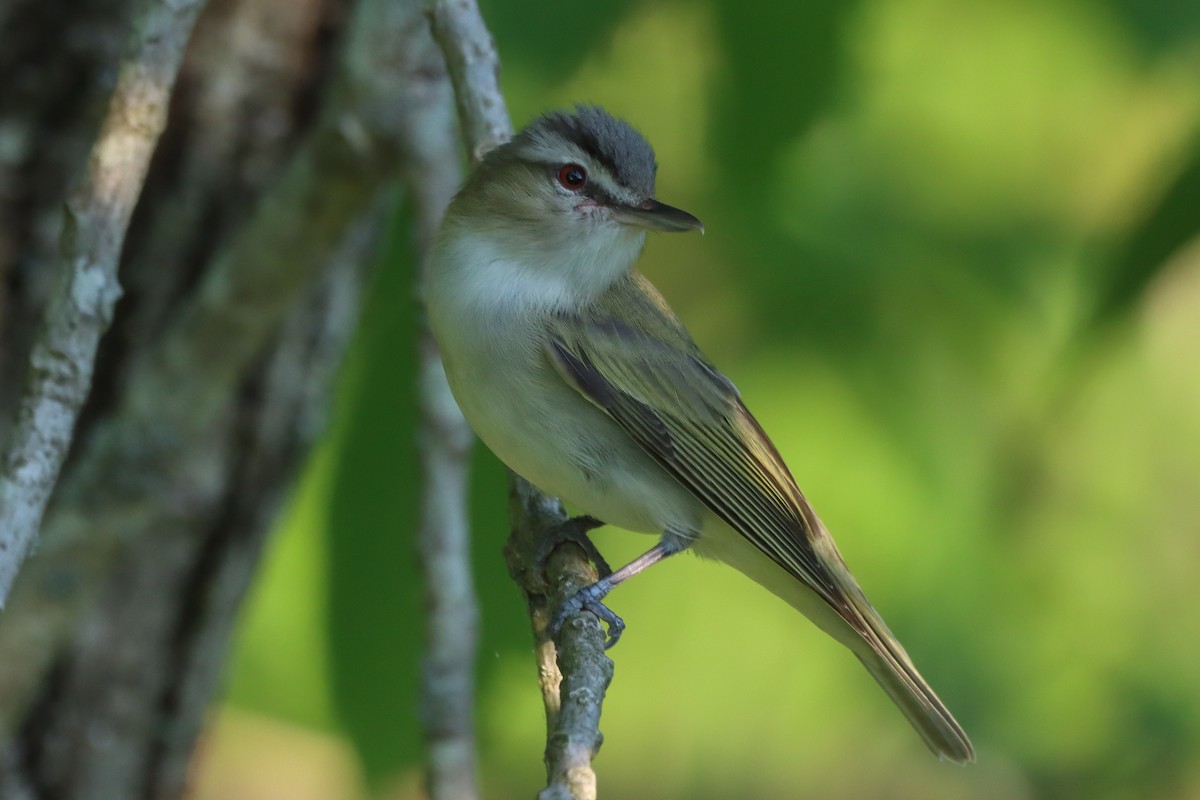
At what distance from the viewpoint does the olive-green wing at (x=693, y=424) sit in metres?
3.19

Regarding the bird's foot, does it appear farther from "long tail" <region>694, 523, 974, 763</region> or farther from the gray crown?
the gray crown

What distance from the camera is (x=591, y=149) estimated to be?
3479 millimetres

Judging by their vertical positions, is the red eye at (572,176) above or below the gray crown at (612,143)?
below

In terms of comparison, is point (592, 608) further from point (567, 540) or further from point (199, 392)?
point (199, 392)

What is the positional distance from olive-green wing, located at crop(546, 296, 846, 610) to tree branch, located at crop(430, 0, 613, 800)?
336 millimetres

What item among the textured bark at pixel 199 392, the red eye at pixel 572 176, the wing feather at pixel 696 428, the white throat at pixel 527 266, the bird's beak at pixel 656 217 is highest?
the bird's beak at pixel 656 217

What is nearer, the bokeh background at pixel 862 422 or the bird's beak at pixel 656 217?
the bird's beak at pixel 656 217

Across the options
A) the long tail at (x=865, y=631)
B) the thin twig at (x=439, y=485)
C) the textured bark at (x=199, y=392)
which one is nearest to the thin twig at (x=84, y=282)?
the textured bark at (x=199, y=392)

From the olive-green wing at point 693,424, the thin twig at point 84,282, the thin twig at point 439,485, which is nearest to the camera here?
the thin twig at point 84,282

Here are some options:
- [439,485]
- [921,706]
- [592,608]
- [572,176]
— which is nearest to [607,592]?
[592,608]

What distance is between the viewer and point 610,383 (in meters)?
3.21

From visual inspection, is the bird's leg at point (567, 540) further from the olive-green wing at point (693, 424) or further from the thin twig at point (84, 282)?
the thin twig at point (84, 282)

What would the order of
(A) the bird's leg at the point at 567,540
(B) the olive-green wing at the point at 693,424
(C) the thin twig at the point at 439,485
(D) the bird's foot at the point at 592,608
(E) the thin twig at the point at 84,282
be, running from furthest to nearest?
1. (B) the olive-green wing at the point at 693,424
2. (A) the bird's leg at the point at 567,540
3. (C) the thin twig at the point at 439,485
4. (D) the bird's foot at the point at 592,608
5. (E) the thin twig at the point at 84,282

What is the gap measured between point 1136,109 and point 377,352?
2.25 metres
